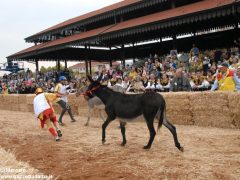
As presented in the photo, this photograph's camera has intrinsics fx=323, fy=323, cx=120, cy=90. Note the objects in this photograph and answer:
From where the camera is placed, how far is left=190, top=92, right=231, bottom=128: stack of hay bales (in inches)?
417

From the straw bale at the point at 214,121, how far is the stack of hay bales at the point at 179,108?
0.32 meters

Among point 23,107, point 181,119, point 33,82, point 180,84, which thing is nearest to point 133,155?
point 181,119

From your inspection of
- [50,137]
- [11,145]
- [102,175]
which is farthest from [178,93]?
[102,175]

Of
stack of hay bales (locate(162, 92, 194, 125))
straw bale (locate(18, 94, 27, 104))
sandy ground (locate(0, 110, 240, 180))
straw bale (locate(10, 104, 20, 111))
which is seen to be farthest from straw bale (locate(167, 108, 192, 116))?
straw bale (locate(10, 104, 20, 111))

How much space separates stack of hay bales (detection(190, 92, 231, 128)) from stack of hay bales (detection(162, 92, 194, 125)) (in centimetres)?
22

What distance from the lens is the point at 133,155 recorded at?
7168 mm

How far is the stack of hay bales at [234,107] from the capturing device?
10115mm

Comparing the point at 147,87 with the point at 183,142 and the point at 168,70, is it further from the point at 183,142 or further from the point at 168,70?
the point at 183,142

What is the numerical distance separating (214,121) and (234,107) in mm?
986

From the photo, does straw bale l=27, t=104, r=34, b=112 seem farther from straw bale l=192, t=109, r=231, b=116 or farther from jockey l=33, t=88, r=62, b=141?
straw bale l=192, t=109, r=231, b=116

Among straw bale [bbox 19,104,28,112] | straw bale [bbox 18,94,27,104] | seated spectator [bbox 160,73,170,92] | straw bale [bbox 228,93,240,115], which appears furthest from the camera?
straw bale [bbox 19,104,28,112]

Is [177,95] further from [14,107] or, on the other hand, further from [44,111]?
[14,107]

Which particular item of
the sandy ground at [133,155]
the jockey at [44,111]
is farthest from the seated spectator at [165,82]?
the jockey at [44,111]

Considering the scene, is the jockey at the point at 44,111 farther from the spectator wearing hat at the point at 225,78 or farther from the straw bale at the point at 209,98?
the spectator wearing hat at the point at 225,78
